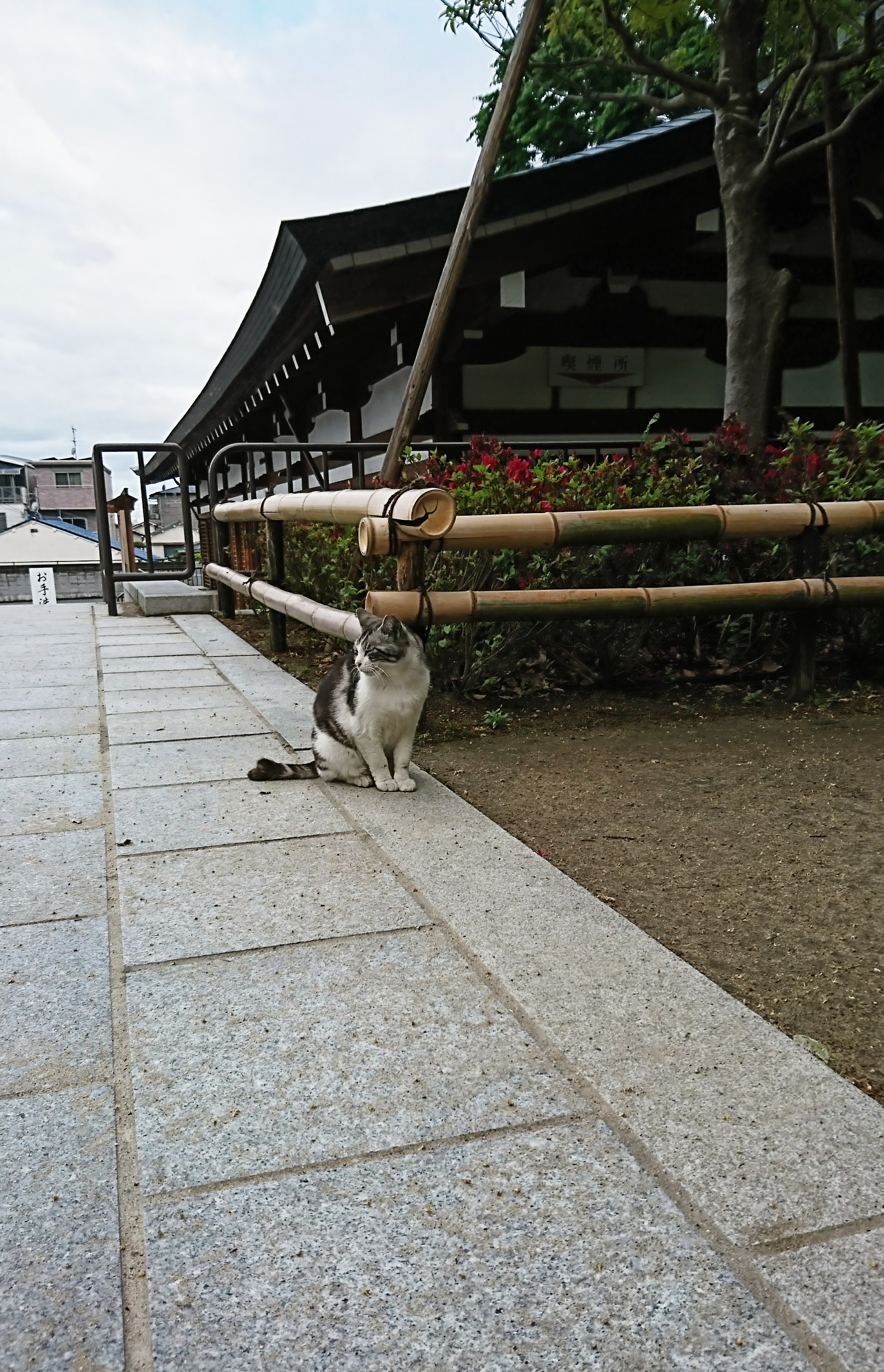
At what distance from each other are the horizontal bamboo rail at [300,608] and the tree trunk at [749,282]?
322cm

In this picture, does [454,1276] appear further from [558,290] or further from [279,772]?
[558,290]

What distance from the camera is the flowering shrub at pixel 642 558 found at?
413 cm

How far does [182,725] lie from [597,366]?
240 inches

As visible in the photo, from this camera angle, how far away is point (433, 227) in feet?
19.4

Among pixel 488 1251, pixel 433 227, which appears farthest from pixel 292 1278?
pixel 433 227

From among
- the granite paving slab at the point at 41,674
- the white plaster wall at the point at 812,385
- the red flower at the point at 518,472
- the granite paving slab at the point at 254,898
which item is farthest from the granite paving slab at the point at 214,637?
the white plaster wall at the point at 812,385

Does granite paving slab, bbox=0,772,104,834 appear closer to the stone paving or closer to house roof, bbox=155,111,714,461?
the stone paving

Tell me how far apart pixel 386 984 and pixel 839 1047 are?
0.81 meters

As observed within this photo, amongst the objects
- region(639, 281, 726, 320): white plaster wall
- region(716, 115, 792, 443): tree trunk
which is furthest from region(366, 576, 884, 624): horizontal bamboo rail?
region(639, 281, 726, 320): white plaster wall

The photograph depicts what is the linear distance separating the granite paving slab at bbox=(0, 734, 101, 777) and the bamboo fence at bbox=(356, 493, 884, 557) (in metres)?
1.27

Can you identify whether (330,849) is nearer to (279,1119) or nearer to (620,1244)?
(279,1119)

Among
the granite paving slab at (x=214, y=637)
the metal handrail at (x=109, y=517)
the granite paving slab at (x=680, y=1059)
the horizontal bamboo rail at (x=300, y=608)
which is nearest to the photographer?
the granite paving slab at (x=680, y=1059)

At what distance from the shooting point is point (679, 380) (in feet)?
28.8

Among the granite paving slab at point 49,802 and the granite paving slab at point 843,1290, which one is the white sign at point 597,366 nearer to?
the granite paving slab at point 49,802
